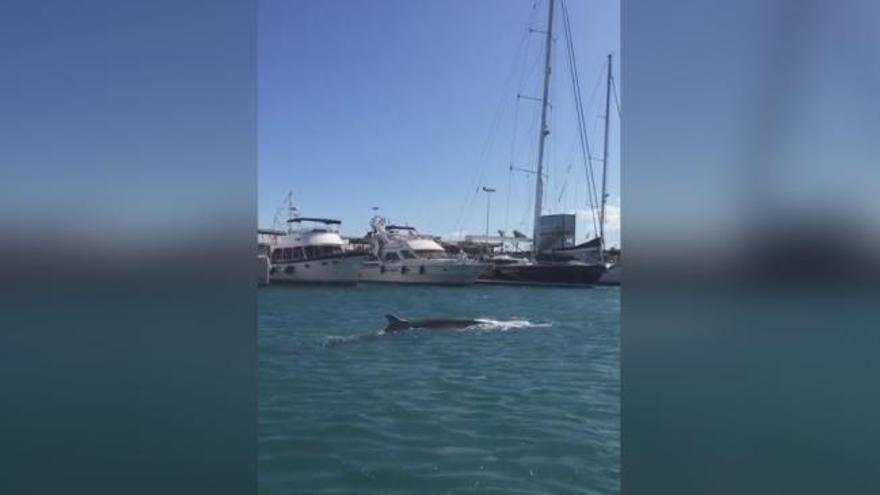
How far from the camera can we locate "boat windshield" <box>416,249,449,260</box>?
40.7 meters

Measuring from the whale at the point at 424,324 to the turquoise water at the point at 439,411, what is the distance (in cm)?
45

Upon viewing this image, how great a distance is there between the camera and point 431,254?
41500mm

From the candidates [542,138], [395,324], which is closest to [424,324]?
[395,324]

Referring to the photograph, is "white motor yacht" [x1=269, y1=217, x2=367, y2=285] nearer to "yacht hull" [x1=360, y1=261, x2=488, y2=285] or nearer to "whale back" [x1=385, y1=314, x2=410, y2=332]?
"yacht hull" [x1=360, y1=261, x2=488, y2=285]

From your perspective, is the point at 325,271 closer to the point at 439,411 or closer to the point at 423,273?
the point at 423,273

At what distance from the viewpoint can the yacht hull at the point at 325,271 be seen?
36.8 m

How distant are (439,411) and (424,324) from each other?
794cm

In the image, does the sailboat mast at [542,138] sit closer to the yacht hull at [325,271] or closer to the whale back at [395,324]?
the yacht hull at [325,271]

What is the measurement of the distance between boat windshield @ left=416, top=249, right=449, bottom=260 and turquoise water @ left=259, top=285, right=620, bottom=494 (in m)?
25.8

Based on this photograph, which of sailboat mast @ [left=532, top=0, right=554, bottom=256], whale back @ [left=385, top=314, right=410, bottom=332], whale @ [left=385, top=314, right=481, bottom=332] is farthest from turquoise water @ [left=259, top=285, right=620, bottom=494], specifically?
sailboat mast @ [left=532, top=0, right=554, bottom=256]
